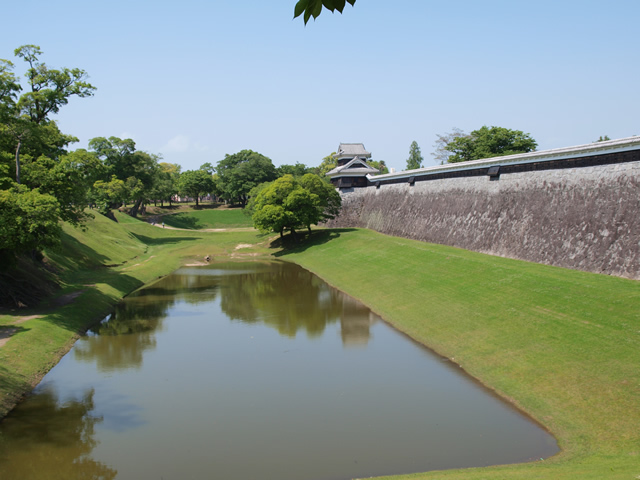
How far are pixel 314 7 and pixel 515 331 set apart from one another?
14896 mm

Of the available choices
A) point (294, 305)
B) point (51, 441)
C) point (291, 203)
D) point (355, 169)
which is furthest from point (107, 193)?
point (51, 441)

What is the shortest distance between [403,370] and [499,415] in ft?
12.3

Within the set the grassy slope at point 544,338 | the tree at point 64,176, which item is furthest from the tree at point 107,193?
the grassy slope at point 544,338

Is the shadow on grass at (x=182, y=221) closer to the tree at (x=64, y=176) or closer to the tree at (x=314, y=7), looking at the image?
the tree at (x=64, y=176)

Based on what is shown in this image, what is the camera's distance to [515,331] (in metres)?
16.2

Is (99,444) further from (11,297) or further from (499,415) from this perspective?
(11,297)

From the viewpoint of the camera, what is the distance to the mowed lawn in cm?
6681

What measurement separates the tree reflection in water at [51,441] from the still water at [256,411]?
0.04 meters

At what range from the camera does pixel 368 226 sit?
4828 centimetres

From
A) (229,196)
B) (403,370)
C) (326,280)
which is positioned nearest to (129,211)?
(229,196)

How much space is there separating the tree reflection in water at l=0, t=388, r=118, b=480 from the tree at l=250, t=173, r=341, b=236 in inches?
1215

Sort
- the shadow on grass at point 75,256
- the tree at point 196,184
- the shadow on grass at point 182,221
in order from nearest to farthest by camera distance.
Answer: the shadow on grass at point 75,256
the shadow on grass at point 182,221
the tree at point 196,184

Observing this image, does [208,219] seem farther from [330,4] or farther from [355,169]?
[330,4]

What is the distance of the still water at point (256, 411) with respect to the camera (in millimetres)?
10047
